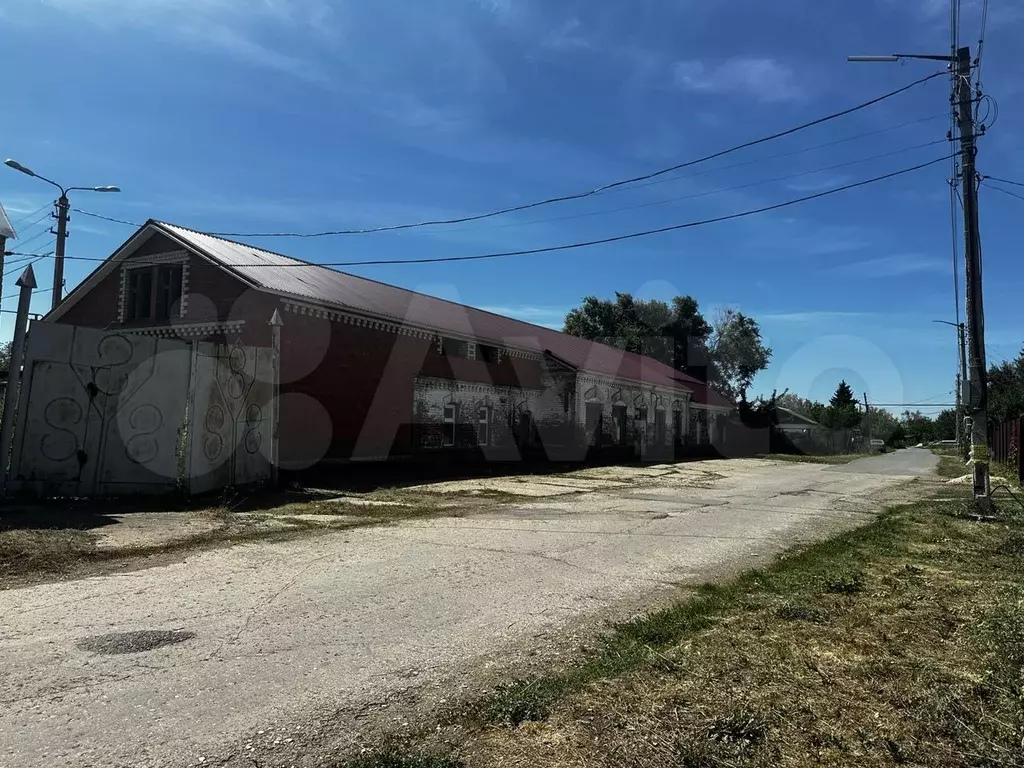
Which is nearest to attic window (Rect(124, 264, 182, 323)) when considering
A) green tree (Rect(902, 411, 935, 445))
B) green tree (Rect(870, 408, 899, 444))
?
green tree (Rect(870, 408, 899, 444))

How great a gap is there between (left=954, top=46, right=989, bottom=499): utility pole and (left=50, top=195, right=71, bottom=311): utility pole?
1039 inches

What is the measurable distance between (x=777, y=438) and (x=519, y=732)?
49863 millimetres

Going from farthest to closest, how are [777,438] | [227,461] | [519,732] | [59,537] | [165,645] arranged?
[777,438], [227,461], [59,537], [165,645], [519,732]

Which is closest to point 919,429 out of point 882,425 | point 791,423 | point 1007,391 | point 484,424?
point 882,425

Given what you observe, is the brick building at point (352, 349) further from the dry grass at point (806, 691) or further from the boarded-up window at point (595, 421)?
the dry grass at point (806, 691)

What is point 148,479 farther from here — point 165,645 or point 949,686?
point 949,686

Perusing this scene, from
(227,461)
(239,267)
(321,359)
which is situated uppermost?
(239,267)

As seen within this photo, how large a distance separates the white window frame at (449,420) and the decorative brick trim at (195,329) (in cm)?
763

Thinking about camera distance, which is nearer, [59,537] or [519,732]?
[519,732]

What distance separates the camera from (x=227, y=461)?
529 inches

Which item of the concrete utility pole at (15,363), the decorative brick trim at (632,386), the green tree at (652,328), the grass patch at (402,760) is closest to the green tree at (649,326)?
the green tree at (652,328)

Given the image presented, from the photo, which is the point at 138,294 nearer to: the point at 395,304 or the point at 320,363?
the point at 320,363

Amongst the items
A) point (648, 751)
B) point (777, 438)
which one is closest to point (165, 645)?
point (648, 751)

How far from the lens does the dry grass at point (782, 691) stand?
3.40m
